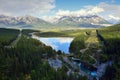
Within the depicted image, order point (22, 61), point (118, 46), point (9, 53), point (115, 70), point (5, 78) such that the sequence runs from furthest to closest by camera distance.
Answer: point (118, 46) < point (9, 53) < point (22, 61) < point (115, 70) < point (5, 78)

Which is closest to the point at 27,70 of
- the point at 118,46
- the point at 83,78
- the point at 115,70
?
the point at 83,78

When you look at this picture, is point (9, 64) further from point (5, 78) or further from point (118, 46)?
point (118, 46)

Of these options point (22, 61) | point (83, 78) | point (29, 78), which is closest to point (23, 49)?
point (22, 61)

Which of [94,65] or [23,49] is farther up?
[23,49]

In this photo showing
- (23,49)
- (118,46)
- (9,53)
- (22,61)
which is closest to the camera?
(22,61)

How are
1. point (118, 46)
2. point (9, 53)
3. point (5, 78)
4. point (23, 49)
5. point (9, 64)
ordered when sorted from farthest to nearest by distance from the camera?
point (118, 46) → point (23, 49) → point (9, 53) → point (9, 64) → point (5, 78)

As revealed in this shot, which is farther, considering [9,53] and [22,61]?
[9,53]

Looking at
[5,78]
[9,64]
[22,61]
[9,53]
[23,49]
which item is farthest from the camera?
[23,49]

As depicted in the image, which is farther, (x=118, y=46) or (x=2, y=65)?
(x=118, y=46)

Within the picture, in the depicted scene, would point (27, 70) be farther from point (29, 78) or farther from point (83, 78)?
point (83, 78)
